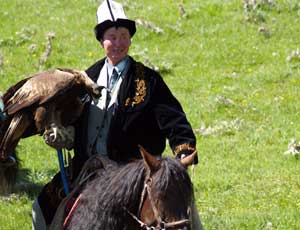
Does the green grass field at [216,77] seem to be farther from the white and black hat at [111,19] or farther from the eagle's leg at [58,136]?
the white and black hat at [111,19]

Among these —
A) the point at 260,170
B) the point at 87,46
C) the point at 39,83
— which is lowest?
the point at 260,170

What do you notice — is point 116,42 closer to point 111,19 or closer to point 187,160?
point 111,19

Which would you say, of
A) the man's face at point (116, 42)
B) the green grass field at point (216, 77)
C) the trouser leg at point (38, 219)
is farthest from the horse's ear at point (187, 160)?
the green grass field at point (216, 77)

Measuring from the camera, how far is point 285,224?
7.95 m

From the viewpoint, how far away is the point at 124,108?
17.8ft

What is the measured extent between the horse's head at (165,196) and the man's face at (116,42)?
1110mm

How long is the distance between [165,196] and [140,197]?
0.24 metres

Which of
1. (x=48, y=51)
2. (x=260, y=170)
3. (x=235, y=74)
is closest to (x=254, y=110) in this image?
(x=235, y=74)

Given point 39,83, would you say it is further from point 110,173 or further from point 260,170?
point 260,170

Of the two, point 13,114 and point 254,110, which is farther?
point 254,110

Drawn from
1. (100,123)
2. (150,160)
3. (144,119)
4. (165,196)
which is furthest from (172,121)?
(165,196)

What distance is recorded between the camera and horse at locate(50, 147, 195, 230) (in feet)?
14.6

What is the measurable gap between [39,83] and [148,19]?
1126 centimetres

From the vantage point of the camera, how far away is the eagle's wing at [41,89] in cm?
532
